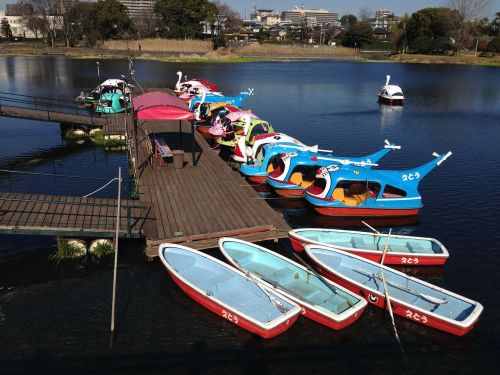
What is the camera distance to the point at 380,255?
1816 cm

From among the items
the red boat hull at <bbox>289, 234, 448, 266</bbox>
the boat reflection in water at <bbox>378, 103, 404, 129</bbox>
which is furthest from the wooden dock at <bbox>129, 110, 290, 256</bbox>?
the boat reflection in water at <bbox>378, 103, 404, 129</bbox>

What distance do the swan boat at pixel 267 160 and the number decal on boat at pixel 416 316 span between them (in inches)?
556

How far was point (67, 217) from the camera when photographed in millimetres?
17969

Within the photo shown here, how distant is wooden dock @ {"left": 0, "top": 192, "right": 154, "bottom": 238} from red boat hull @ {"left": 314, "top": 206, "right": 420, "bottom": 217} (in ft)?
32.2

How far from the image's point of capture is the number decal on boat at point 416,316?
14.3 m

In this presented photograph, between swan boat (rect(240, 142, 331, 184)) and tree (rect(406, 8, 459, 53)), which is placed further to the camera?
tree (rect(406, 8, 459, 53))

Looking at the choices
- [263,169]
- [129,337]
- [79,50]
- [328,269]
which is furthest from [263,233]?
[79,50]

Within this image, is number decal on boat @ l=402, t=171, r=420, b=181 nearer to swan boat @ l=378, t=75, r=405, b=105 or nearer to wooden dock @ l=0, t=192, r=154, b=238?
wooden dock @ l=0, t=192, r=154, b=238

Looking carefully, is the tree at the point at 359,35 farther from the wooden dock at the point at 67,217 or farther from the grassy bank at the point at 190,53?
the wooden dock at the point at 67,217

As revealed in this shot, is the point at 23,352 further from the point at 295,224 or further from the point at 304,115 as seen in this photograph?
the point at 304,115

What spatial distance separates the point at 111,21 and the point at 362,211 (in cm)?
13844

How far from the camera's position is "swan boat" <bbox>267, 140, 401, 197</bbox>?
83.3 ft

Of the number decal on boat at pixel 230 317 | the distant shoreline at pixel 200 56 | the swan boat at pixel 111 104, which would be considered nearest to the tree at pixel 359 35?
the distant shoreline at pixel 200 56

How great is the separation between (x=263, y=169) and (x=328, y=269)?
12.0m
